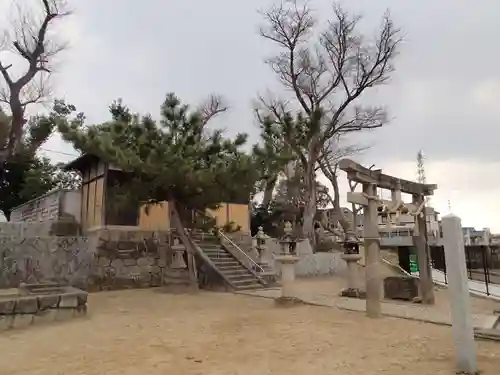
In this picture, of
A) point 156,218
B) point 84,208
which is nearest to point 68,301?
point 156,218

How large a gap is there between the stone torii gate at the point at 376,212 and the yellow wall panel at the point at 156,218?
8.06 m

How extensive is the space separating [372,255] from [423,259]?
2594 millimetres

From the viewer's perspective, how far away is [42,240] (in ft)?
39.8

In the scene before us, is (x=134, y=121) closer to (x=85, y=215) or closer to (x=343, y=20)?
(x=85, y=215)

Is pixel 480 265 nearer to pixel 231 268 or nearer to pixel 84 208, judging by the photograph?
pixel 231 268

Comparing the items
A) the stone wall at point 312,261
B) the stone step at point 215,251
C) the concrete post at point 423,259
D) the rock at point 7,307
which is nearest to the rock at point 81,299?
the rock at point 7,307

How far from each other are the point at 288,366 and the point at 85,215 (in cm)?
A: 1214

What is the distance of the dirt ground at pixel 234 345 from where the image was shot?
14.1 feet

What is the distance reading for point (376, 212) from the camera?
7996mm

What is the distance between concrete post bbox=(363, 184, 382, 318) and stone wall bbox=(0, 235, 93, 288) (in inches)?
347

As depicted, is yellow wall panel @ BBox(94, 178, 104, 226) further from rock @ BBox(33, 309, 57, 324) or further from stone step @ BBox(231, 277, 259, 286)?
rock @ BBox(33, 309, 57, 324)

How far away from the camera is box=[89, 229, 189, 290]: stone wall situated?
12.9 m

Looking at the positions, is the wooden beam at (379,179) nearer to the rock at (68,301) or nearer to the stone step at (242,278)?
the rock at (68,301)

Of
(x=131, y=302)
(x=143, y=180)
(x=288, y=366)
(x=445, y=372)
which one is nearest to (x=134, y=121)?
(x=143, y=180)
